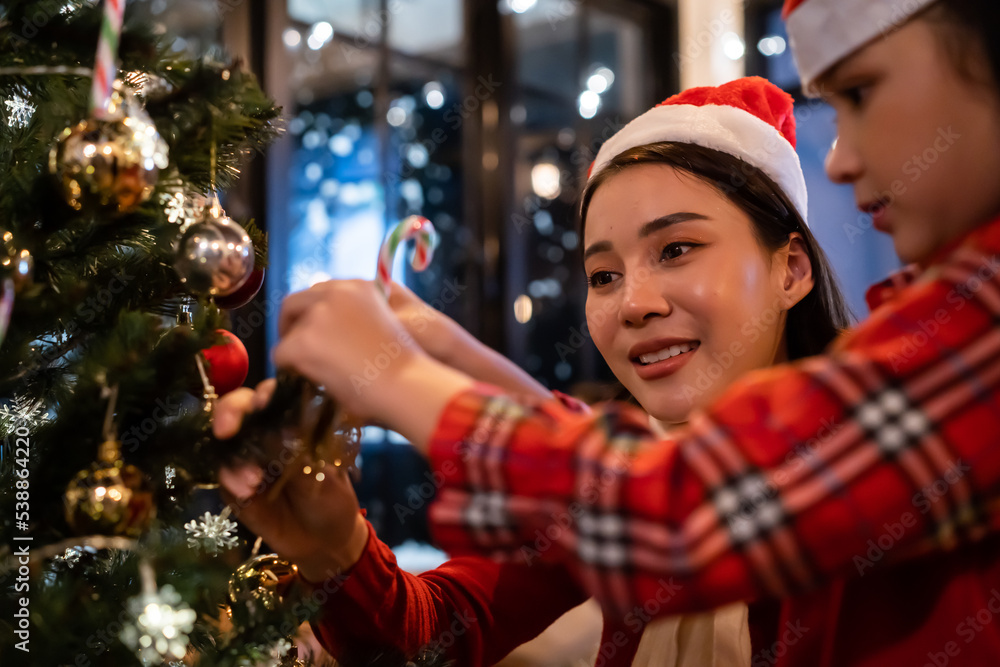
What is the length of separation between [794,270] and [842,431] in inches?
30.0

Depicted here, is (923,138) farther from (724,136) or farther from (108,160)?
(724,136)

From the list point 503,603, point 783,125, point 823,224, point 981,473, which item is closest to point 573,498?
point 981,473

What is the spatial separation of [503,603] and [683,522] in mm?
707

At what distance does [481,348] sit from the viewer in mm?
764

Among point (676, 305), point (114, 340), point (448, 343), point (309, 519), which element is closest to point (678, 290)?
point (676, 305)

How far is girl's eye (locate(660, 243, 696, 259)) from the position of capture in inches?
43.4

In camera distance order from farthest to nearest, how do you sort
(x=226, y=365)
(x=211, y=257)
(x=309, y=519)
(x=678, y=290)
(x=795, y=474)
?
(x=678, y=290) → (x=309, y=519) → (x=226, y=365) → (x=211, y=257) → (x=795, y=474)

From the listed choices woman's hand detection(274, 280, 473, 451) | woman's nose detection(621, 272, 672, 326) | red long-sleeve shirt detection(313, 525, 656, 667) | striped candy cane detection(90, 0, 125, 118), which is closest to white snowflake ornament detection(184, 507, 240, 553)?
red long-sleeve shirt detection(313, 525, 656, 667)

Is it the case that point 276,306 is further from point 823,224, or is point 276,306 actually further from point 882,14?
point 823,224

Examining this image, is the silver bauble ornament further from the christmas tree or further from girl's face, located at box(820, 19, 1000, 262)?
girl's face, located at box(820, 19, 1000, 262)

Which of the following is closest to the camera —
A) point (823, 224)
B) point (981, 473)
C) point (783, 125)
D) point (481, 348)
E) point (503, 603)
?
point (981, 473)

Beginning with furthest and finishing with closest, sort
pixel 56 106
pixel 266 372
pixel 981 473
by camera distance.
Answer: pixel 266 372, pixel 56 106, pixel 981 473

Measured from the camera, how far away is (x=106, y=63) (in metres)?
0.56

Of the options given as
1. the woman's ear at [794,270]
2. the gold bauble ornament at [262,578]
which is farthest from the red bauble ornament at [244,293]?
the woman's ear at [794,270]
